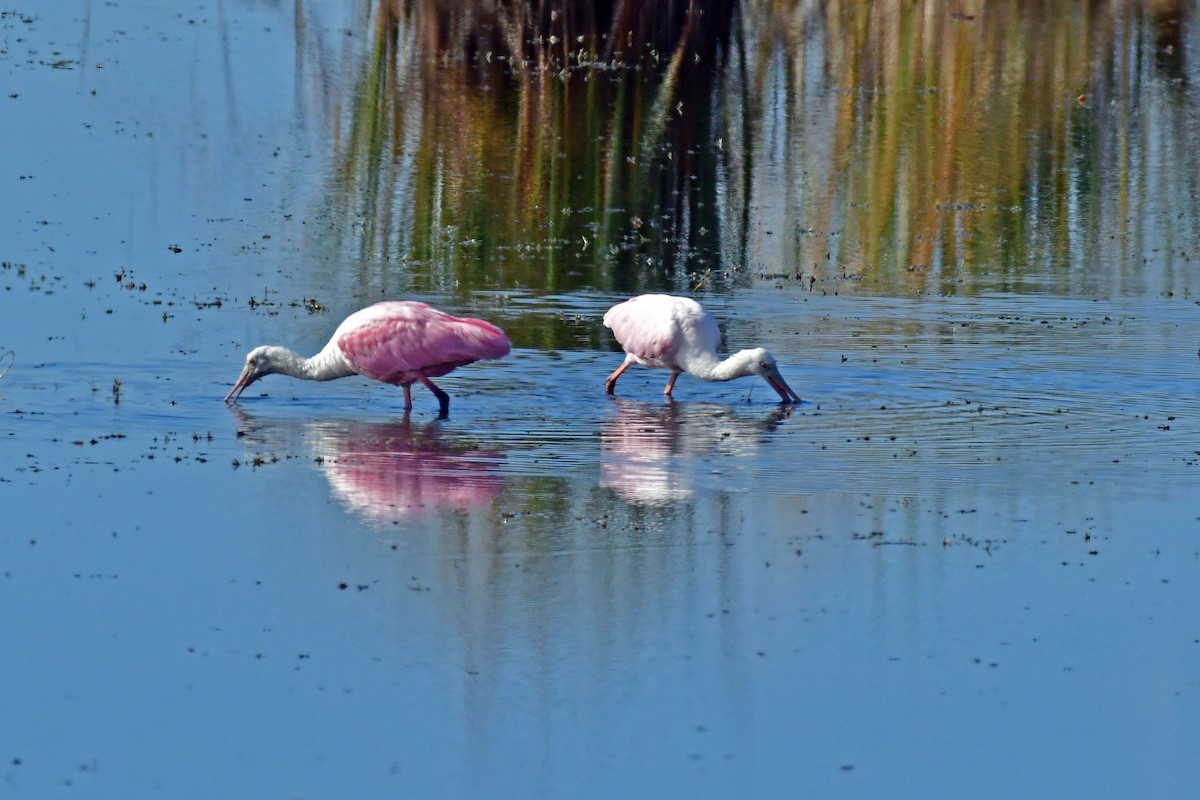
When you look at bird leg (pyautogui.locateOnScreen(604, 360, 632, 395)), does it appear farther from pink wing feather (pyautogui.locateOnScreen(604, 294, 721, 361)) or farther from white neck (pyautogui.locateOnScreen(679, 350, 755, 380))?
white neck (pyautogui.locateOnScreen(679, 350, 755, 380))

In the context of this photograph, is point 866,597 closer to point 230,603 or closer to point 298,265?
point 230,603

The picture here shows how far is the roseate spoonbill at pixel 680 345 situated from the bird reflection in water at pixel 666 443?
9.7 inches

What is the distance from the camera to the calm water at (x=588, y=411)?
7.81 meters

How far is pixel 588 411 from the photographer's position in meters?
13.2

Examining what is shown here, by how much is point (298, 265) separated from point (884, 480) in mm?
8095

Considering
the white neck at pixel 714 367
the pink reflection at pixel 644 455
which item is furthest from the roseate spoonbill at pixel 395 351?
the white neck at pixel 714 367

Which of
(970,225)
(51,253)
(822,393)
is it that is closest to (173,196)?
(51,253)

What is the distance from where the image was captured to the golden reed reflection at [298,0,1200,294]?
18.8 metres

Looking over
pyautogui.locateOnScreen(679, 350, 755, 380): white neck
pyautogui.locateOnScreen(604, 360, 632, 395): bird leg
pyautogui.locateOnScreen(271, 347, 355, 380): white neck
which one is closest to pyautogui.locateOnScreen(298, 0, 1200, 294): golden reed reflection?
pyautogui.locateOnScreen(604, 360, 632, 395): bird leg

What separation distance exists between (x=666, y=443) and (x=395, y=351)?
6.09ft

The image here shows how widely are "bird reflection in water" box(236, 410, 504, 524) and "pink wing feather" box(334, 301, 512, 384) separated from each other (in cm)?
36

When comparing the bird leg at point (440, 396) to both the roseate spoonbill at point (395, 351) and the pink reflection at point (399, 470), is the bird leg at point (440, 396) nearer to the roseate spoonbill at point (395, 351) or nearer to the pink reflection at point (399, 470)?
the roseate spoonbill at point (395, 351)

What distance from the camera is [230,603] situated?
8.61m

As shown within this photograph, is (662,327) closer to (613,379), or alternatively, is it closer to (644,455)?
(613,379)
